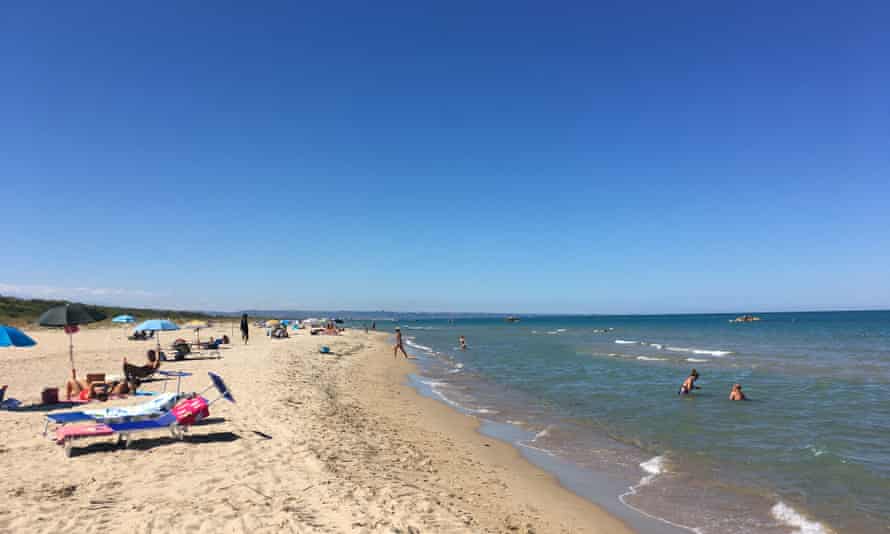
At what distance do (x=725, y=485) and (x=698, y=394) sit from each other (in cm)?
1009

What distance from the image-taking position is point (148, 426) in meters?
8.12

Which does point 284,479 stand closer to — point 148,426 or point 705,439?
point 148,426

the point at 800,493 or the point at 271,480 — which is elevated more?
the point at 271,480

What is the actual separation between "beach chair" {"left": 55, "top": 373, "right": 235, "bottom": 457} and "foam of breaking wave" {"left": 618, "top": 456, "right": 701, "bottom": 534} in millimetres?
7256

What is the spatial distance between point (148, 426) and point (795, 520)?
403 inches

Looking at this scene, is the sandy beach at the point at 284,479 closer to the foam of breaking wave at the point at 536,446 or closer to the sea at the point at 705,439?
the foam of breaking wave at the point at 536,446

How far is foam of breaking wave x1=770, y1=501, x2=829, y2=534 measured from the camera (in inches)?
267

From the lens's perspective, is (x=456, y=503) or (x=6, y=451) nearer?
(x=456, y=503)

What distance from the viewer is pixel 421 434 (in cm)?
1126

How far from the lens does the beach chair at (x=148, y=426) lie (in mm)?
7650

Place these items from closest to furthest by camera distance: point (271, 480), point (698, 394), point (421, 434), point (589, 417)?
1. point (271, 480)
2. point (421, 434)
3. point (589, 417)
4. point (698, 394)

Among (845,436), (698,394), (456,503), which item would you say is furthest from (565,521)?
(698,394)

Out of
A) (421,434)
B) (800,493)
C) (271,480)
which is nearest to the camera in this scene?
(271,480)

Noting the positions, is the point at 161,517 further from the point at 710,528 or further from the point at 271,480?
the point at 710,528
